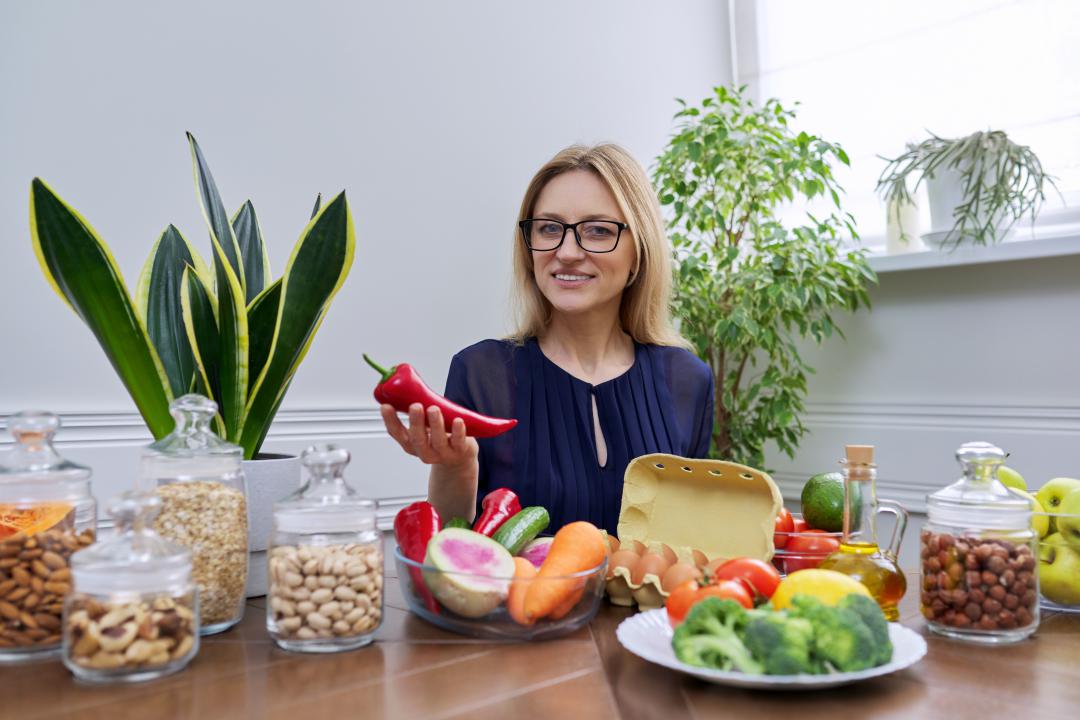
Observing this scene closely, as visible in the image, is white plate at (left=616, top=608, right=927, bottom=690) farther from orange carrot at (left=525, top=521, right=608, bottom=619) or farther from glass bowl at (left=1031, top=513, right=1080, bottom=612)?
glass bowl at (left=1031, top=513, right=1080, bottom=612)

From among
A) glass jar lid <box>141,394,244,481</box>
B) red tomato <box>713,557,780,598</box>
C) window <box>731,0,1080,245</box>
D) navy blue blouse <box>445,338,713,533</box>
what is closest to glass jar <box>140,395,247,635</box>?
glass jar lid <box>141,394,244,481</box>

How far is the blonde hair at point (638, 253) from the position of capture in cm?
193

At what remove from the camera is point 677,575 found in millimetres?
1063

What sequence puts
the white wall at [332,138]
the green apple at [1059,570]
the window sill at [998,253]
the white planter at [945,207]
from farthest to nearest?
the white planter at [945,207], the window sill at [998,253], the white wall at [332,138], the green apple at [1059,570]

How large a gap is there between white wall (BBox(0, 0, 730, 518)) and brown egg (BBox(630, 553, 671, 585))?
4.73 ft

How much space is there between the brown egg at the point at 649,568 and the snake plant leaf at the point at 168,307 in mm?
662

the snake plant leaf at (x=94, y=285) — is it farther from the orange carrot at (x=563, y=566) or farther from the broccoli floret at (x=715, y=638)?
the broccoli floret at (x=715, y=638)

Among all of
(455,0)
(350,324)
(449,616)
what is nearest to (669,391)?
(350,324)

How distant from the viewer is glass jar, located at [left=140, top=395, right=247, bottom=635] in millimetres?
950

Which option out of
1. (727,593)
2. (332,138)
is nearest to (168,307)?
(727,593)

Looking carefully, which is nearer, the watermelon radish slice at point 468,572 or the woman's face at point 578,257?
the watermelon radish slice at point 468,572

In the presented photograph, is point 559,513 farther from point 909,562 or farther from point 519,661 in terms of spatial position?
point 909,562

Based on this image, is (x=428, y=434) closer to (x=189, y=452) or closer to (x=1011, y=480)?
(x=189, y=452)

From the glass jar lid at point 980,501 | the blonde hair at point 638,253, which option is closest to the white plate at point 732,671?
the glass jar lid at point 980,501
